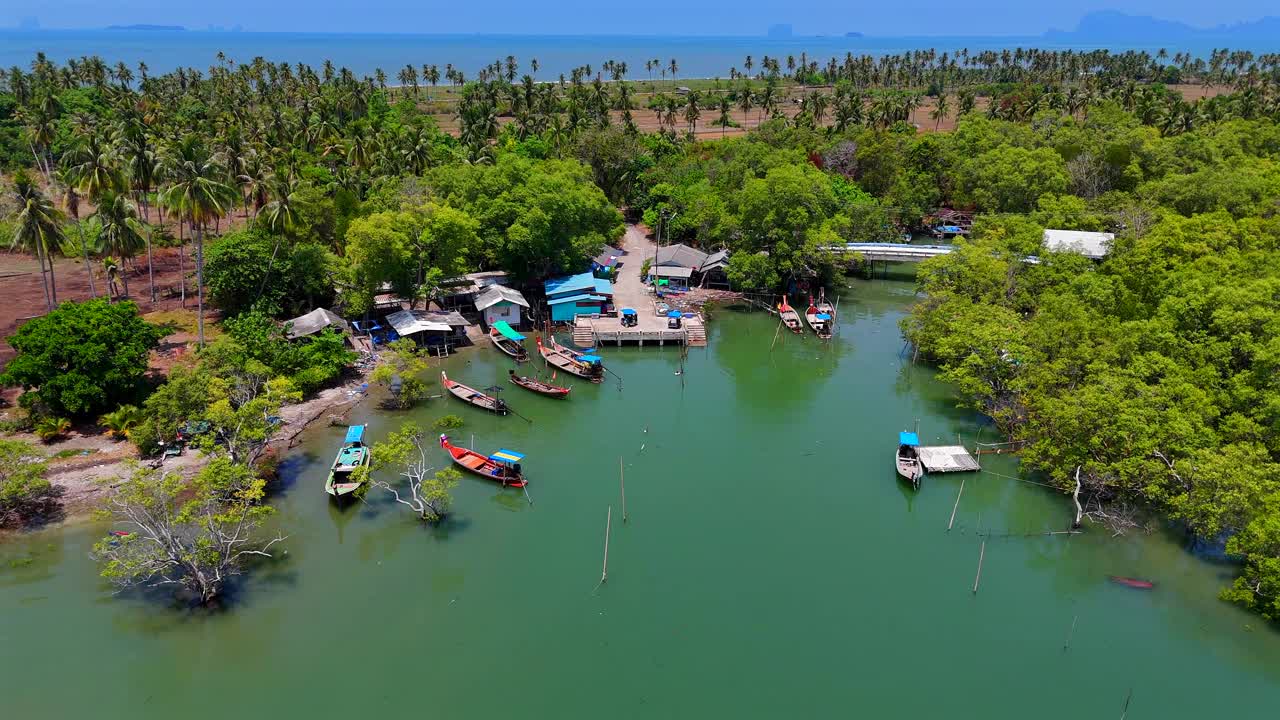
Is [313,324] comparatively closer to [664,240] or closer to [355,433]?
[355,433]

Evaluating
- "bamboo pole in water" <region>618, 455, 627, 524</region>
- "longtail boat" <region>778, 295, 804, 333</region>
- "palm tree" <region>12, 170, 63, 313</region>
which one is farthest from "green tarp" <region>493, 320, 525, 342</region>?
"palm tree" <region>12, 170, 63, 313</region>

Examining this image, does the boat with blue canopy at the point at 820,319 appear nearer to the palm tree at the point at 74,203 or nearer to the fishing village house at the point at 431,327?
the fishing village house at the point at 431,327

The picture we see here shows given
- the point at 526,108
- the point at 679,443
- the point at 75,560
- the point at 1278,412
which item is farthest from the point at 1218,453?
the point at 526,108

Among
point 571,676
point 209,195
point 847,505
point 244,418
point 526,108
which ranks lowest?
point 571,676

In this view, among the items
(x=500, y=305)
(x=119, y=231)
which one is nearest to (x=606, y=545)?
(x=500, y=305)

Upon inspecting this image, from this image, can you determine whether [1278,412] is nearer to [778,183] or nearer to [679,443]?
[679,443]

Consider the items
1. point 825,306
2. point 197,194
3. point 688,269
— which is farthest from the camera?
point 688,269
